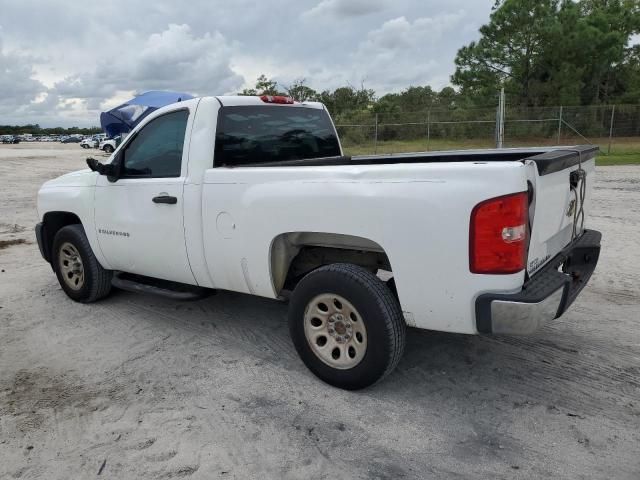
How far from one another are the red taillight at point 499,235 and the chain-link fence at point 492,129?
20200 millimetres

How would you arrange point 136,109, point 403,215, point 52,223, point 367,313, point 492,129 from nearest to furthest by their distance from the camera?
point 403,215, point 367,313, point 52,223, point 136,109, point 492,129

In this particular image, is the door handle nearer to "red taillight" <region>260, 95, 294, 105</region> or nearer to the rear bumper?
"red taillight" <region>260, 95, 294, 105</region>

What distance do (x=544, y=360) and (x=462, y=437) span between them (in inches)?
47.8

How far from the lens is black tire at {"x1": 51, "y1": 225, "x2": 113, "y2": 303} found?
5156 millimetres

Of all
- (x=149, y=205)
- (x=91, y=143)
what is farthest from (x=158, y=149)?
(x=91, y=143)

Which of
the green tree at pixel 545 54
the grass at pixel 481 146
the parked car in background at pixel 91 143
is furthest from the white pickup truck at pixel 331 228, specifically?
the parked car in background at pixel 91 143

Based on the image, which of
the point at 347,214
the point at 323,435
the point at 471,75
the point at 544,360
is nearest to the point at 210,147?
the point at 347,214

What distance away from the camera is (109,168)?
184 inches

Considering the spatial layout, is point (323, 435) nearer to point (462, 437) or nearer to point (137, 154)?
point (462, 437)

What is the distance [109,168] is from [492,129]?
23.3 m

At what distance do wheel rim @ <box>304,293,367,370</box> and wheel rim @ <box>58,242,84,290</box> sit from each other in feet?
9.39

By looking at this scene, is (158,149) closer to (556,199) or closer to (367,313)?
(367,313)

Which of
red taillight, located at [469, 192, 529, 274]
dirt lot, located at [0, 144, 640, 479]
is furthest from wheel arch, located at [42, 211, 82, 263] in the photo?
red taillight, located at [469, 192, 529, 274]

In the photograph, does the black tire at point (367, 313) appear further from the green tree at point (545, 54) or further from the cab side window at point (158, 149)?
the green tree at point (545, 54)
